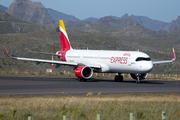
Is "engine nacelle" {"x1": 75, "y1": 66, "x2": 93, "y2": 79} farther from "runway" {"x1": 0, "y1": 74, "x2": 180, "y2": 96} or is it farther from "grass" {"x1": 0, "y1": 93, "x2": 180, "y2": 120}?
"grass" {"x1": 0, "y1": 93, "x2": 180, "y2": 120}

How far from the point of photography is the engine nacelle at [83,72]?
37.1 metres

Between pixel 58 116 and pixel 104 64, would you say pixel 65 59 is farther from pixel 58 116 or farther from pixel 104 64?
pixel 58 116

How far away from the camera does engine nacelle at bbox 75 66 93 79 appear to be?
3713 cm

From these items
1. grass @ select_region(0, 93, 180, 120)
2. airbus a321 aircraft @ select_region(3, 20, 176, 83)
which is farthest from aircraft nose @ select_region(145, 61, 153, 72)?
grass @ select_region(0, 93, 180, 120)

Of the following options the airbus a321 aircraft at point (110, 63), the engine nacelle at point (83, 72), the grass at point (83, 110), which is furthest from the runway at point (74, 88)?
the grass at point (83, 110)

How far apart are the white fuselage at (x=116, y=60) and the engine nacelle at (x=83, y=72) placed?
1.72 meters

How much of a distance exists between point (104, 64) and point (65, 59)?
30.2ft

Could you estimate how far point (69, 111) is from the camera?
14.7 meters

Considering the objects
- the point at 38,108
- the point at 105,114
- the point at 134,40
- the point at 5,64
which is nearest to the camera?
the point at 105,114

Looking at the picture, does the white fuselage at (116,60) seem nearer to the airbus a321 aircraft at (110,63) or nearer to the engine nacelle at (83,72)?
the airbus a321 aircraft at (110,63)

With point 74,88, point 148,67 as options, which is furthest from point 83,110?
point 148,67

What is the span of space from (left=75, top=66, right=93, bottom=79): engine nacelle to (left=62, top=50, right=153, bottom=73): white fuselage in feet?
5.63

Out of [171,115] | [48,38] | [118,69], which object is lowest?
[171,115]

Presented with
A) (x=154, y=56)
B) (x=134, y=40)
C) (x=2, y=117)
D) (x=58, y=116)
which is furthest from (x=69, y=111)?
(x=134, y=40)
